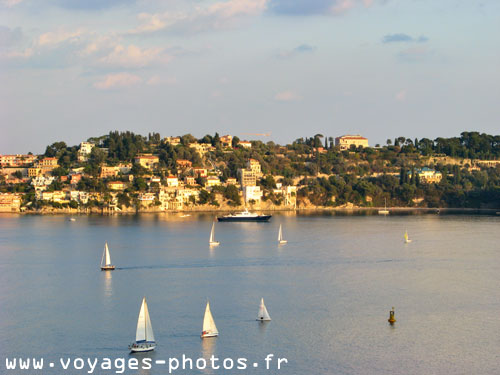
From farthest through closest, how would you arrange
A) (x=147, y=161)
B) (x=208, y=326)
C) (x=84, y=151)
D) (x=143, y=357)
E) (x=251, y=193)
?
(x=84, y=151) < (x=147, y=161) < (x=251, y=193) < (x=208, y=326) < (x=143, y=357)

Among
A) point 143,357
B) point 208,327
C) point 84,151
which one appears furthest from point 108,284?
point 84,151

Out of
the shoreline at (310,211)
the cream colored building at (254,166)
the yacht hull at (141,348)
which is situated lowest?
the yacht hull at (141,348)

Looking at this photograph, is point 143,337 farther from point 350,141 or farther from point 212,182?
point 350,141

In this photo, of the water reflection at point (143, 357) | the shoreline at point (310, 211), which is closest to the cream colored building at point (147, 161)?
the shoreline at point (310, 211)

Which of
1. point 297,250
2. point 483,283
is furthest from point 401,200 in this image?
point 483,283

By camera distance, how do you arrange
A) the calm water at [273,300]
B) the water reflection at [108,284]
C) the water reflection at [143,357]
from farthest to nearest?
1. the water reflection at [108,284]
2. the calm water at [273,300]
3. the water reflection at [143,357]

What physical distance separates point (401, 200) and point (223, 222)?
50.6 meters

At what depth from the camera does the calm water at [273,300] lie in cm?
2456

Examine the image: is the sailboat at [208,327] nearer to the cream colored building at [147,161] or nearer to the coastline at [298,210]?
the coastline at [298,210]

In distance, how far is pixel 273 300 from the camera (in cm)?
3325

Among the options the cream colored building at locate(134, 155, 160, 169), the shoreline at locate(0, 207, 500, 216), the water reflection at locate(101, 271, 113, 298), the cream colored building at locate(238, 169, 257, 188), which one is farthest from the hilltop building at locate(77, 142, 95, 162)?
the water reflection at locate(101, 271, 113, 298)

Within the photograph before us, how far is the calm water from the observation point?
24562 mm

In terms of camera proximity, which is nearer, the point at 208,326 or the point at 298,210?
the point at 208,326

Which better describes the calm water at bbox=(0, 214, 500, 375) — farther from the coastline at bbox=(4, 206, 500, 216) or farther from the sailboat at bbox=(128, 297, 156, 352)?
the coastline at bbox=(4, 206, 500, 216)
